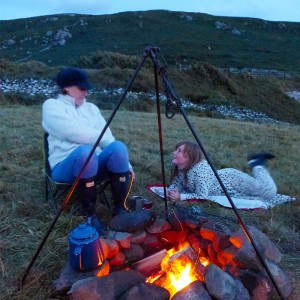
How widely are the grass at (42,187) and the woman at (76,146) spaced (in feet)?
0.97

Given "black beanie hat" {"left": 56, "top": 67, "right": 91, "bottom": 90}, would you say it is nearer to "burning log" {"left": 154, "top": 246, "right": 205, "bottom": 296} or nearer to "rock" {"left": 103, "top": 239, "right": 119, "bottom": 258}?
"rock" {"left": 103, "top": 239, "right": 119, "bottom": 258}

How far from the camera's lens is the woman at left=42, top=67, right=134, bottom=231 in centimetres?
347

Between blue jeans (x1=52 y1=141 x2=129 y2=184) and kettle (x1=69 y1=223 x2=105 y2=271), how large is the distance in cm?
82

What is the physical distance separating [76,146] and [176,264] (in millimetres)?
1428

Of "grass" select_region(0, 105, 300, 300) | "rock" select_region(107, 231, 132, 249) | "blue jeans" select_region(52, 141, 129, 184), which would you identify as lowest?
"grass" select_region(0, 105, 300, 300)

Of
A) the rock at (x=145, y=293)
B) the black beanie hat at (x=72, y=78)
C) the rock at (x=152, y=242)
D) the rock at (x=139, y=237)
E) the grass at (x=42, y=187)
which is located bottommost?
the grass at (x=42, y=187)

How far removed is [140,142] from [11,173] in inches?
102

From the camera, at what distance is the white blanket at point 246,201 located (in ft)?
13.8

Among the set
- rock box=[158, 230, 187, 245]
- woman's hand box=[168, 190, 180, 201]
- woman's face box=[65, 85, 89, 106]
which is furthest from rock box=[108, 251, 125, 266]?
woman's face box=[65, 85, 89, 106]

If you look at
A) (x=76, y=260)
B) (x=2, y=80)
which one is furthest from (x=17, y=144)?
(x=2, y=80)

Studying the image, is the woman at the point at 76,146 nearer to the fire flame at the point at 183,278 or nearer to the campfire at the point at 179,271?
the campfire at the point at 179,271

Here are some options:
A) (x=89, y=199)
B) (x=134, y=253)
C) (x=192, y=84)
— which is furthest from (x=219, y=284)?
(x=192, y=84)

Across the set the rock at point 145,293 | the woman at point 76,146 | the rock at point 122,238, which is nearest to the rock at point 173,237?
the rock at point 122,238

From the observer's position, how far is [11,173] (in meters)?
4.83
